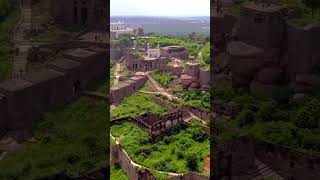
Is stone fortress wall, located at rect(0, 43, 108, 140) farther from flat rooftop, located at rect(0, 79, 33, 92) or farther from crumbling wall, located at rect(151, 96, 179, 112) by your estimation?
crumbling wall, located at rect(151, 96, 179, 112)

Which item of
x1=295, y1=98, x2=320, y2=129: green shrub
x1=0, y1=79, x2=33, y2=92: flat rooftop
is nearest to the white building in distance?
x1=0, y1=79, x2=33, y2=92: flat rooftop

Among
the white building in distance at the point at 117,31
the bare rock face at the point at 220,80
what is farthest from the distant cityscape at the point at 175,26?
the bare rock face at the point at 220,80

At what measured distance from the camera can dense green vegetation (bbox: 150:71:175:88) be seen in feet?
74.4

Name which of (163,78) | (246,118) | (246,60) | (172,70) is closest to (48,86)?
(246,118)

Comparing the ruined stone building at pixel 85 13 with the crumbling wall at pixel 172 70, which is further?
the crumbling wall at pixel 172 70

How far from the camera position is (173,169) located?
12.1 metres

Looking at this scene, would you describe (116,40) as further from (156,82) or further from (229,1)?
(229,1)

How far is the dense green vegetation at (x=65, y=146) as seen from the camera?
4324 mm

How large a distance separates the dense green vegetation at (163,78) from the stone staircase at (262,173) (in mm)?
17660

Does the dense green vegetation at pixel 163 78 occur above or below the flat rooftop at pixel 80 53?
below

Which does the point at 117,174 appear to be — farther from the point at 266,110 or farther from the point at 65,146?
the point at 266,110

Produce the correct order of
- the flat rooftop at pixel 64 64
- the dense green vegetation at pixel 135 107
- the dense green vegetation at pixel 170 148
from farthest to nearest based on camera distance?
the dense green vegetation at pixel 135 107 → the dense green vegetation at pixel 170 148 → the flat rooftop at pixel 64 64

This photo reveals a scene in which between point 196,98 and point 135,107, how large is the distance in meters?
2.70

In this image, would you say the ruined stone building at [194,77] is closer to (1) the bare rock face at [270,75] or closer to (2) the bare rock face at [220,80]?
(2) the bare rock face at [220,80]
